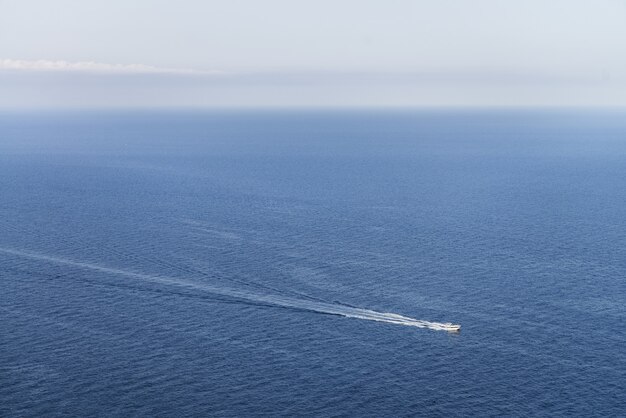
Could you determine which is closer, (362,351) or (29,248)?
(362,351)

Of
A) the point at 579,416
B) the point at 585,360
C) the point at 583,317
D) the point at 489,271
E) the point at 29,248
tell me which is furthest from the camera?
the point at 29,248

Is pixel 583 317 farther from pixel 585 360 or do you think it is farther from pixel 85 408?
pixel 85 408

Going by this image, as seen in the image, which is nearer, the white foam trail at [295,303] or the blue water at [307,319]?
the blue water at [307,319]

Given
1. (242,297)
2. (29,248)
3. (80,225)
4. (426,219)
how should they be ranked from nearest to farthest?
(242,297) < (29,248) < (80,225) < (426,219)

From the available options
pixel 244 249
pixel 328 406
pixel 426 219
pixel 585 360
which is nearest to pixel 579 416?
pixel 585 360

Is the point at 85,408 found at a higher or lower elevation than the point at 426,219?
lower

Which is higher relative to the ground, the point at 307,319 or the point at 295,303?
the point at 295,303

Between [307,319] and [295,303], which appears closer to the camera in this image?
[307,319]

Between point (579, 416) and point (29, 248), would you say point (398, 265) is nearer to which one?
point (579, 416)

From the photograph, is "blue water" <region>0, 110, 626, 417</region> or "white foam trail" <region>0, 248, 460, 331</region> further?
"white foam trail" <region>0, 248, 460, 331</region>
